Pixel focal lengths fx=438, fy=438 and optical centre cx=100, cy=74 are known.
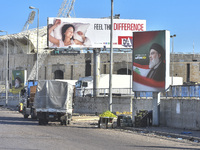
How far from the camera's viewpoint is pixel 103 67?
264ft

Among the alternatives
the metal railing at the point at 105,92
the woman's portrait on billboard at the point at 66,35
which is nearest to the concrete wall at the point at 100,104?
the metal railing at the point at 105,92

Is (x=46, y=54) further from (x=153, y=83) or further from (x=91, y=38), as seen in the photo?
(x=153, y=83)

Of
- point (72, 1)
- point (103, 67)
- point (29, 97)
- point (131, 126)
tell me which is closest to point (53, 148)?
point (131, 126)

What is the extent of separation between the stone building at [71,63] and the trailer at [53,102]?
45.9m

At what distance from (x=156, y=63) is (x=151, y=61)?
0.35 metres

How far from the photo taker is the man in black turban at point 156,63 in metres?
25.7

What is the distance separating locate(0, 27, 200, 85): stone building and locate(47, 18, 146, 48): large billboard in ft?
70.1

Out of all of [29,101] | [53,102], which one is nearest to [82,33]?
[29,101]

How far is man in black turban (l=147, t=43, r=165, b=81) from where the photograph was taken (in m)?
25.7

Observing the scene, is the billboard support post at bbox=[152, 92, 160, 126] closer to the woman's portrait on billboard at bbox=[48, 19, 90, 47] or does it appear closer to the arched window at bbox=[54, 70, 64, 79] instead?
the woman's portrait on billboard at bbox=[48, 19, 90, 47]

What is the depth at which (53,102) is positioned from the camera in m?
26.9

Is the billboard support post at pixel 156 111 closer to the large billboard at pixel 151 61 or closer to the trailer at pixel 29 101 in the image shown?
the large billboard at pixel 151 61

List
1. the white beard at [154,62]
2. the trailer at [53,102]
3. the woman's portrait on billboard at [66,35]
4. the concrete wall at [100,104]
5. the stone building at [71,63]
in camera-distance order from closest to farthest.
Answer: the white beard at [154,62], the trailer at [53,102], the concrete wall at [100,104], the woman's portrait on billboard at [66,35], the stone building at [71,63]

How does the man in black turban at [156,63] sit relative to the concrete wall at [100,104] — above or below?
above
